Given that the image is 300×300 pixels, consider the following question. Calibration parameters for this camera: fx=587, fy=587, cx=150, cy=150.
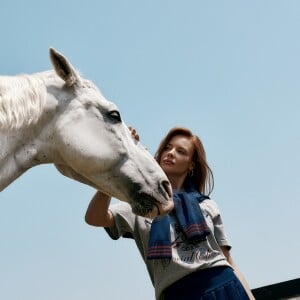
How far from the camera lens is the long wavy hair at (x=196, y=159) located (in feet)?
10.9

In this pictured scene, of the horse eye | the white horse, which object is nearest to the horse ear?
the white horse

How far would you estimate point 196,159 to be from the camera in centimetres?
335

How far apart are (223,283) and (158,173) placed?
67 centimetres

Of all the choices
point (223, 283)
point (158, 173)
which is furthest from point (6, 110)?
point (223, 283)

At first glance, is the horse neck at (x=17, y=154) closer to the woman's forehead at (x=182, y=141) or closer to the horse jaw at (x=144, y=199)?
the horse jaw at (x=144, y=199)

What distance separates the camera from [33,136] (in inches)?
101

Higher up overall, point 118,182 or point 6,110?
point 6,110

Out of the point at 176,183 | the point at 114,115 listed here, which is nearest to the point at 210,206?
the point at 176,183

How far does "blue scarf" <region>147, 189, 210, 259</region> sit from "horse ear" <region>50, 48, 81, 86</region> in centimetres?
79

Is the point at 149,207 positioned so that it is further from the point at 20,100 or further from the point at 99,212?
the point at 20,100

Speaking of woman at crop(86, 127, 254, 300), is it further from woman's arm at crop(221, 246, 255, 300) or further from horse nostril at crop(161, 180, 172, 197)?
horse nostril at crop(161, 180, 172, 197)

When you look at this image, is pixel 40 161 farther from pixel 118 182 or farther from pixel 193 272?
pixel 193 272

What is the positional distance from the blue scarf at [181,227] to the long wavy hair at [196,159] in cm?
30

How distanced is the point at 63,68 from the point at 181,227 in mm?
975
